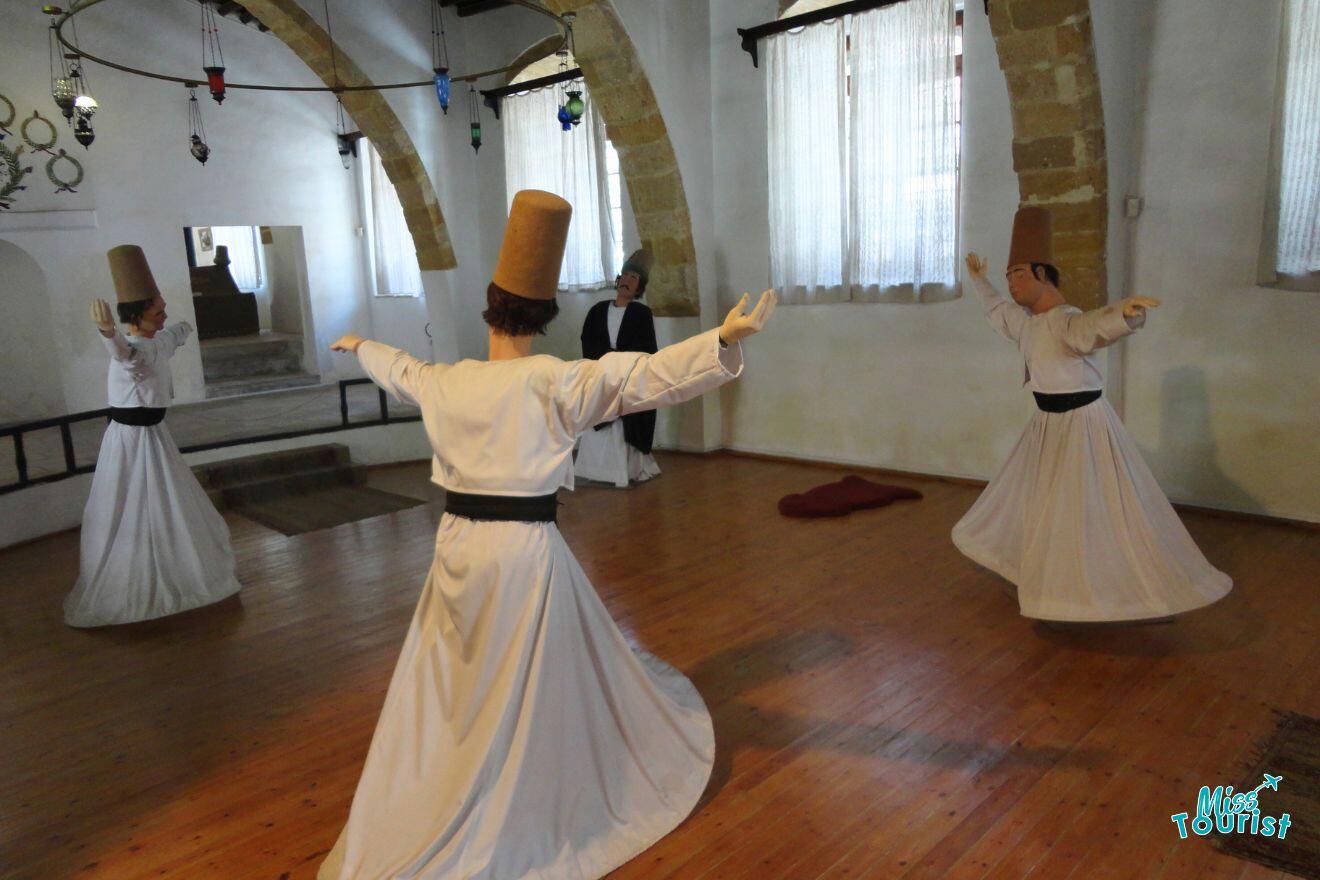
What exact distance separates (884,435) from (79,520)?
18.6 feet

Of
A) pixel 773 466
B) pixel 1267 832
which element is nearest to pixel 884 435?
pixel 773 466

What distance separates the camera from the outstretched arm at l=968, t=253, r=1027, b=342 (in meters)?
4.03

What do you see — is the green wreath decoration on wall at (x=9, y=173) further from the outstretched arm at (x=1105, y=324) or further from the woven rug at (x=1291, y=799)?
the woven rug at (x=1291, y=799)

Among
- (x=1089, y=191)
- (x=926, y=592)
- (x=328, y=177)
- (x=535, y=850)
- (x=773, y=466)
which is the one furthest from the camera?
(x=328, y=177)

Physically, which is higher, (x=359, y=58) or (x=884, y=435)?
(x=359, y=58)

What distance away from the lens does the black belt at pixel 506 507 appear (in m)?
2.31

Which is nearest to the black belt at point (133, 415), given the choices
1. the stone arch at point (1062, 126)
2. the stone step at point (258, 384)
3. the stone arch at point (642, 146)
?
the stone arch at point (642, 146)

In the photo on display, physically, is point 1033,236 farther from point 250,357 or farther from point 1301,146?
point 250,357

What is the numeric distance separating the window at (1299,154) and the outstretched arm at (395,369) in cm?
478

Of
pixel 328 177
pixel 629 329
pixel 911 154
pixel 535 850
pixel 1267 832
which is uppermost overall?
pixel 328 177

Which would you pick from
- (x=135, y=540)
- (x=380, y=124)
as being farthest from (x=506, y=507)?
(x=380, y=124)

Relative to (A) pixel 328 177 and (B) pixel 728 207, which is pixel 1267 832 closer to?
(B) pixel 728 207

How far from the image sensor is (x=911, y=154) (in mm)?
6195

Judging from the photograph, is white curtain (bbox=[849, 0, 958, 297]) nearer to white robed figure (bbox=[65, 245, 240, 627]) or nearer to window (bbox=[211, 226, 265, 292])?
white robed figure (bbox=[65, 245, 240, 627])
